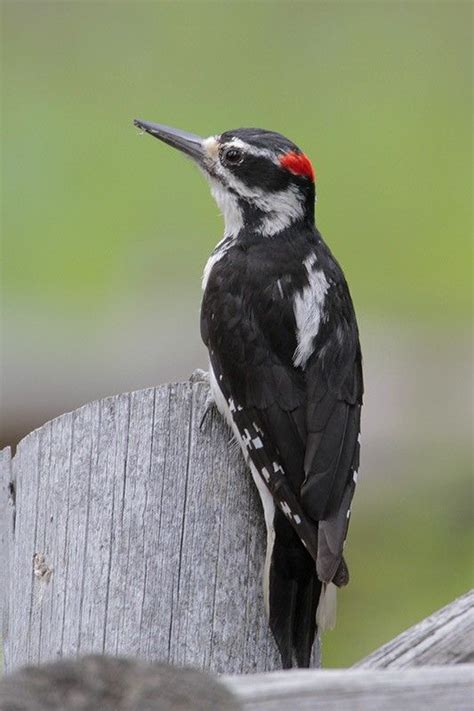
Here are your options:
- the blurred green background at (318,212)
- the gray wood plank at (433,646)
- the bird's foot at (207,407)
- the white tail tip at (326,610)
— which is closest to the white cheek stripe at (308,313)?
the bird's foot at (207,407)

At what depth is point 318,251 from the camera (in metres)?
4.31

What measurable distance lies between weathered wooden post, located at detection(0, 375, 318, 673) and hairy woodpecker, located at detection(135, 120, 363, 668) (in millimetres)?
124

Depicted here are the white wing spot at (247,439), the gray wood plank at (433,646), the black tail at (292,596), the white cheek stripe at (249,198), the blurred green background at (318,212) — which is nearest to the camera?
the gray wood plank at (433,646)

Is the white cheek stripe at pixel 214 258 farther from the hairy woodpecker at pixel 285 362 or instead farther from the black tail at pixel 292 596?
the black tail at pixel 292 596

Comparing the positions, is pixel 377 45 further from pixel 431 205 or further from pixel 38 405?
pixel 38 405

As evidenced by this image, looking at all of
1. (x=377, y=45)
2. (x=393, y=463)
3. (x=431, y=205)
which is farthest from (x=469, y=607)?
(x=377, y=45)

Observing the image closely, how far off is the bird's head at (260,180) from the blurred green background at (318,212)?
2.63m

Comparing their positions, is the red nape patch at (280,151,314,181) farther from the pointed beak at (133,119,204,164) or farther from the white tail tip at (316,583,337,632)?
the white tail tip at (316,583,337,632)

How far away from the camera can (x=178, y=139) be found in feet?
15.7

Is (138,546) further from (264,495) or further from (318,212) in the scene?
(318,212)

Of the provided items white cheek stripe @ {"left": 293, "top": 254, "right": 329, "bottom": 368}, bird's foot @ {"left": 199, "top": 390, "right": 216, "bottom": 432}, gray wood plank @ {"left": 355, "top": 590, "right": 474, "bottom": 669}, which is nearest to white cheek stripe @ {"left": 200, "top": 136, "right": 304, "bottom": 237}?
white cheek stripe @ {"left": 293, "top": 254, "right": 329, "bottom": 368}

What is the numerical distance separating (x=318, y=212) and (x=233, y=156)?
234 inches

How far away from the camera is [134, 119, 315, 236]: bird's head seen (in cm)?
446

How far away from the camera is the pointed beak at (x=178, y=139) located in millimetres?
4684
